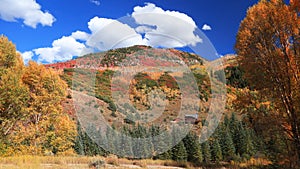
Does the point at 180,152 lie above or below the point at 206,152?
above

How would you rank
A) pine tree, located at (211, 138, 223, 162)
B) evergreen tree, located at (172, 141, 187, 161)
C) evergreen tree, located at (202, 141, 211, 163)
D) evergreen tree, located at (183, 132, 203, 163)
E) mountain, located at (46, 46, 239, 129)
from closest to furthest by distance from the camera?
mountain, located at (46, 46, 239, 129) → evergreen tree, located at (172, 141, 187, 161) → evergreen tree, located at (183, 132, 203, 163) → evergreen tree, located at (202, 141, 211, 163) → pine tree, located at (211, 138, 223, 162)

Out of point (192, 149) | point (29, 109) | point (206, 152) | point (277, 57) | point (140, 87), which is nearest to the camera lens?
point (277, 57)

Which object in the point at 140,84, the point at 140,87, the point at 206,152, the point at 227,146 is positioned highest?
the point at 140,84

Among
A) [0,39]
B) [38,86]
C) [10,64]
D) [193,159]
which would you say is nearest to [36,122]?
[38,86]

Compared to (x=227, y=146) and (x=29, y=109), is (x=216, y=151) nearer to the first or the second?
(x=227, y=146)

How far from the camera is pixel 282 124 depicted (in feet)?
31.6

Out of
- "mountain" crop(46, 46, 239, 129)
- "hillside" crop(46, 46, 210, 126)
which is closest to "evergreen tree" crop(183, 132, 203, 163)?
"mountain" crop(46, 46, 239, 129)

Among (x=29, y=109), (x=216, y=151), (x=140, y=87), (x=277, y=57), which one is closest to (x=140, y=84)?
(x=140, y=87)

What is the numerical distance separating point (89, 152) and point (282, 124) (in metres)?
21.6

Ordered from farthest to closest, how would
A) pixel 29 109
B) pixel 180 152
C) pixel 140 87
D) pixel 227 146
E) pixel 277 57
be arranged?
pixel 140 87 → pixel 227 146 → pixel 180 152 → pixel 29 109 → pixel 277 57

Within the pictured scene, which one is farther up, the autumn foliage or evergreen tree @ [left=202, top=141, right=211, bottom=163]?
the autumn foliage

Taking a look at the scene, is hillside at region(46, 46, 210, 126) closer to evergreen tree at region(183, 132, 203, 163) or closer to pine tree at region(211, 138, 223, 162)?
evergreen tree at region(183, 132, 203, 163)

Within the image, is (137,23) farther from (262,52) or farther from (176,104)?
(176,104)

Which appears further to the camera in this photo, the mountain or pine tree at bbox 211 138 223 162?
pine tree at bbox 211 138 223 162
